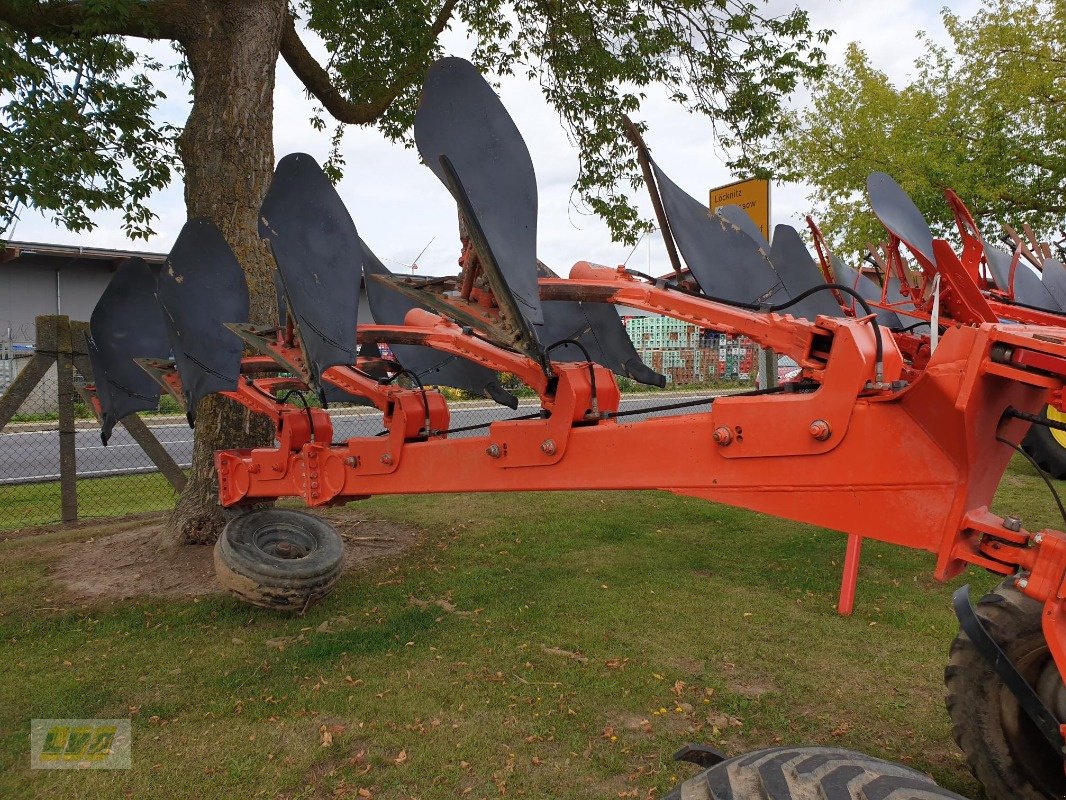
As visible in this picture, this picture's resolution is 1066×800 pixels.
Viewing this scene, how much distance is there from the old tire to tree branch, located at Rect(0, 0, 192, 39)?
381 centimetres

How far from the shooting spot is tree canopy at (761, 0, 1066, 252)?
14164 mm

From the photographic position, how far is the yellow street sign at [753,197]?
7879 millimetres

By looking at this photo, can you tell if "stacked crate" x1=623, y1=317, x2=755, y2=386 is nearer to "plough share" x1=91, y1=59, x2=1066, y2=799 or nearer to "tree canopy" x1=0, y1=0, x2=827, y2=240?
"tree canopy" x1=0, y1=0, x2=827, y2=240

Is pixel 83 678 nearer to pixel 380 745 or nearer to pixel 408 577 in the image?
pixel 380 745

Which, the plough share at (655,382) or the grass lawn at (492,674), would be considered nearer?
the plough share at (655,382)

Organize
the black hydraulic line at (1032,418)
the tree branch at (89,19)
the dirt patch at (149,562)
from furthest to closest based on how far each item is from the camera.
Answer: the tree branch at (89,19), the dirt patch at (149,562), the black hydraulic line at (1032,418)

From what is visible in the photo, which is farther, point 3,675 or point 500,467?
point 3,675

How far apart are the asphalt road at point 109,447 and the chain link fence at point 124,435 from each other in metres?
0.02

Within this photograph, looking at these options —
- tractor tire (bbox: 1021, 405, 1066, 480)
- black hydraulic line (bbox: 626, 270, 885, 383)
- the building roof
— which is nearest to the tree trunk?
black hydraulic line (bbox: 626, 270, 885, 383)

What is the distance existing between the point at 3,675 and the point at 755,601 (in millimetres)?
4341

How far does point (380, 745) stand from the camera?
132 inches

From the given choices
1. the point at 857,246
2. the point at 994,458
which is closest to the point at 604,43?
the point at 994,458

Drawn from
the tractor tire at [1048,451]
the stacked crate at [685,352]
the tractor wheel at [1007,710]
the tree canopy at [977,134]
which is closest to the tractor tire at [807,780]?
the tractor wheel at [1007,710]
